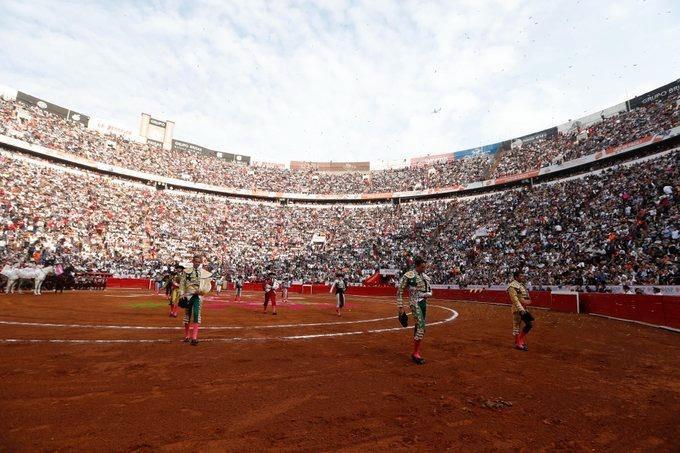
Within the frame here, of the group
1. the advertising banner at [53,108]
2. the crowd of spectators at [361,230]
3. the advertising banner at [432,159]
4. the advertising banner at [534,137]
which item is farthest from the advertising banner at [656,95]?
the advertising banner at [53,108]

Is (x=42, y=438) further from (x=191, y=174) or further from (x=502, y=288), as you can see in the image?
(x=191, y=174)

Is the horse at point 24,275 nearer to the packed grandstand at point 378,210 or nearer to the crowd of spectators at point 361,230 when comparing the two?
the packed grandstand at point 378,210

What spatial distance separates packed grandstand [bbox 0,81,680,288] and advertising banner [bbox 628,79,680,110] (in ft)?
0.59

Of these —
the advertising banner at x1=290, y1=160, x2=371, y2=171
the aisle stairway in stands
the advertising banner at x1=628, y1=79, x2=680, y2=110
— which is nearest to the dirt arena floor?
the advertising banner at x1=628, y1=79, x2=680, y2=110

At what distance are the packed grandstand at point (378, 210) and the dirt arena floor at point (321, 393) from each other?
47.9 feet

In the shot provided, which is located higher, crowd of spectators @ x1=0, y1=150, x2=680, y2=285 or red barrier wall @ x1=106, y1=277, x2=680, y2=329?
crowd of spectators @ x1=0, y1=150, x2=680, y2=285

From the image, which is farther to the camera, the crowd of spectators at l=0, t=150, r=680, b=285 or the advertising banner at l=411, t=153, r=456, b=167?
the advertising banner at l=411, t=153, r=456, b=167

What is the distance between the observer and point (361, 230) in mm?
46969

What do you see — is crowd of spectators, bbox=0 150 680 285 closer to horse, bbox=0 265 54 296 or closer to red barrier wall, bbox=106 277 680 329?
red barrier wall, bbox=106 277 680 329

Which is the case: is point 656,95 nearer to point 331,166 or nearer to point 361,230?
point 361,230

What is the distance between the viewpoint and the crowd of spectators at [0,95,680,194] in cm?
3356

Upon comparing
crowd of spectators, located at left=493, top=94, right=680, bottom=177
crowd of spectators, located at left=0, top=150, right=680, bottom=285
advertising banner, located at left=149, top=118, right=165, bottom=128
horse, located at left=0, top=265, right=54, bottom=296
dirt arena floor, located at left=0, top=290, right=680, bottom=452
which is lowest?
dirt arena floor, located at left=0, top=290, right=680, bottom=452

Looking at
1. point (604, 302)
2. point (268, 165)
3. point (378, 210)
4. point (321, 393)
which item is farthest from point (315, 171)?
point (321, 393)

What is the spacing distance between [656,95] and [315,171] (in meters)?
47.0
